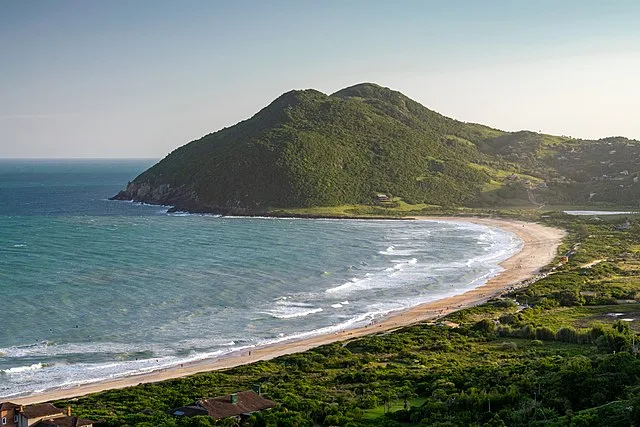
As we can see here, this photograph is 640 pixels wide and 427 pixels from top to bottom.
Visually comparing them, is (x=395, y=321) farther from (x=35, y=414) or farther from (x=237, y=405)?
(x=35, y=414)

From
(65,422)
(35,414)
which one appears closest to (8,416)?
(35,414)

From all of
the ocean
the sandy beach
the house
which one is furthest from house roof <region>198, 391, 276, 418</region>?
the ocean

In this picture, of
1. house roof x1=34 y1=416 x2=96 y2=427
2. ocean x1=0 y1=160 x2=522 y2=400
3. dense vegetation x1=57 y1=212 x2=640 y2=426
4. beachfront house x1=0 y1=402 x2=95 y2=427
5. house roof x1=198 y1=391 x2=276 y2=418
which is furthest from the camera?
ocean x1=0 y1=160 x2=522 y2=400

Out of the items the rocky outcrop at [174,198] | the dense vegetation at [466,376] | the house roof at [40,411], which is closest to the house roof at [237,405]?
the dense vegetation at [466,376]

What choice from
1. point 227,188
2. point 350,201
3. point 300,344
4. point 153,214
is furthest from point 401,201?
point 300,344

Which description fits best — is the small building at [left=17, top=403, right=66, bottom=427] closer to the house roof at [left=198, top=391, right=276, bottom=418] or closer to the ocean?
the house roof at [left=198, top=391, right=276, bottom=418]

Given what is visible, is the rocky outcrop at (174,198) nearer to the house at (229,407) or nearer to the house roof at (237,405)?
the house roof at (237,405)
